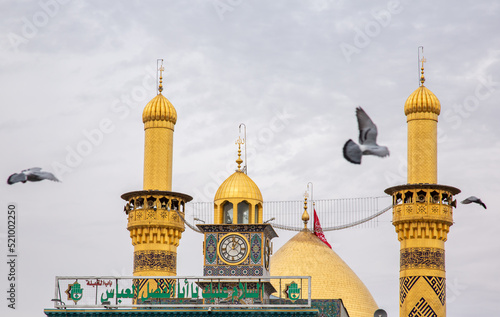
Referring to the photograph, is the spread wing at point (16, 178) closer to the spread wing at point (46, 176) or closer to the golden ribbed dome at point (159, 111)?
the spread wing at point (46, 176)

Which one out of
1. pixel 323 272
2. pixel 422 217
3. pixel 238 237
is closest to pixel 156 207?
pixel 238 237

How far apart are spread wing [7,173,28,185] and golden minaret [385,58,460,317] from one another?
56.2ft

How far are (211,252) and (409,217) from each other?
29.3 ft

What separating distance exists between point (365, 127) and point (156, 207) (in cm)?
1557

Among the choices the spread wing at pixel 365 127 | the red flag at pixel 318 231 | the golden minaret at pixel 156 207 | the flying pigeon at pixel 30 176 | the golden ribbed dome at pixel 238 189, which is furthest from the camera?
the red flag at pixel 318 231

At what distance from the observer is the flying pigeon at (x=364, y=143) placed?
39125 millimetres

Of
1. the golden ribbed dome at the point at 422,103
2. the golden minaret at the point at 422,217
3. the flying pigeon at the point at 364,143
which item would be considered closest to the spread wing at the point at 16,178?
the flying pigeon at the point at 364,143

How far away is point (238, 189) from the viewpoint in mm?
49219

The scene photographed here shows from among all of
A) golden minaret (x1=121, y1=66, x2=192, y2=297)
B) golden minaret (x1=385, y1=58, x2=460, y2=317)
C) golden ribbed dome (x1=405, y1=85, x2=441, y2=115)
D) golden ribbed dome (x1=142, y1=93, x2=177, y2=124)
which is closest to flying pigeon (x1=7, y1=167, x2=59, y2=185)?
golden minaret (x1=121, y1=66, x2=192, y2=297)

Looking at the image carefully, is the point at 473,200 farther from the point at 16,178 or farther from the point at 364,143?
the point at 16,178

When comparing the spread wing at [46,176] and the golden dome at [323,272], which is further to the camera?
the golden dome at [323,272]

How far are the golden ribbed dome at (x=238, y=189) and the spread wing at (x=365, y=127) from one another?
9.61 meters

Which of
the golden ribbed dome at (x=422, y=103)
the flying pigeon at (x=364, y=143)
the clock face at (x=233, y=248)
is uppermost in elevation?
the golden ribbed dome at (x=422, y=103)

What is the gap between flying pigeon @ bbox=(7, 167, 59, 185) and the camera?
3966cm
